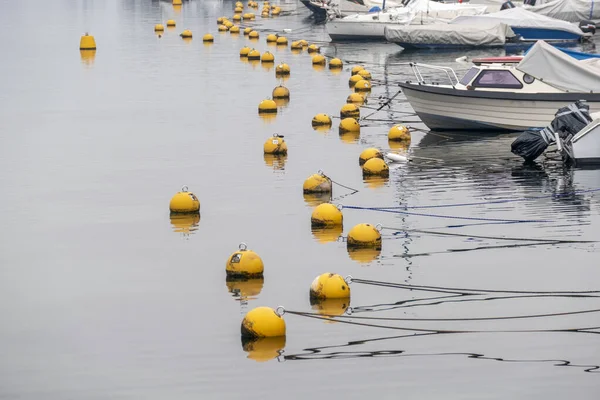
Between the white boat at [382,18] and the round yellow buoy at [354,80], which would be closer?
the round yellow buoy at [354,80]

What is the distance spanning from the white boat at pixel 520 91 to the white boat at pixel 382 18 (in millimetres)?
27733

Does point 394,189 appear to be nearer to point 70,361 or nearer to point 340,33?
point 70,361

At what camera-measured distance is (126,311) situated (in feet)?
52.6

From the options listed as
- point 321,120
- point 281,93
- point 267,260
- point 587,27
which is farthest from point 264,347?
point 587,27

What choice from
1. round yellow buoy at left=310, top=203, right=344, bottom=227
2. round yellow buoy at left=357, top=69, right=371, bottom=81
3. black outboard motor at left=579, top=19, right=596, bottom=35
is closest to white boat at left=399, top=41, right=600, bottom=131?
round yellow buoy at left=310, top=203, right=344, bottom=227

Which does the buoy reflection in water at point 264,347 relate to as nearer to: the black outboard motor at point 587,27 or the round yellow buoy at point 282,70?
the round yellow buoy at point 282,70

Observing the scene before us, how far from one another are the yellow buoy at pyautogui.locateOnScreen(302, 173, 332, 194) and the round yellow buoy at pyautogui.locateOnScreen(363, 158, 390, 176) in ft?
5.77

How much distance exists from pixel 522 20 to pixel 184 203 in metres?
34.3

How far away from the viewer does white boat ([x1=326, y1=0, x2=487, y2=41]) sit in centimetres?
5622

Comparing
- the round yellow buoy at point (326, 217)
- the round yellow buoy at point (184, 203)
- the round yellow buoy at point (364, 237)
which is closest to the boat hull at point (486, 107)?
the round yellow buoy at point (326, 217)

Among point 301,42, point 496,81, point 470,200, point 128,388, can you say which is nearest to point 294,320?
point 128,388

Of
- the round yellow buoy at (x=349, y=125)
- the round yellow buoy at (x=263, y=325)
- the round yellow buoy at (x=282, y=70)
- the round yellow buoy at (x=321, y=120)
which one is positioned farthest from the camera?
the round yellow buoy at (x=282, y=70)

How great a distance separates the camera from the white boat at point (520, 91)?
27.2 metres

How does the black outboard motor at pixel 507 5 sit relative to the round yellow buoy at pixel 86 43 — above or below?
above
